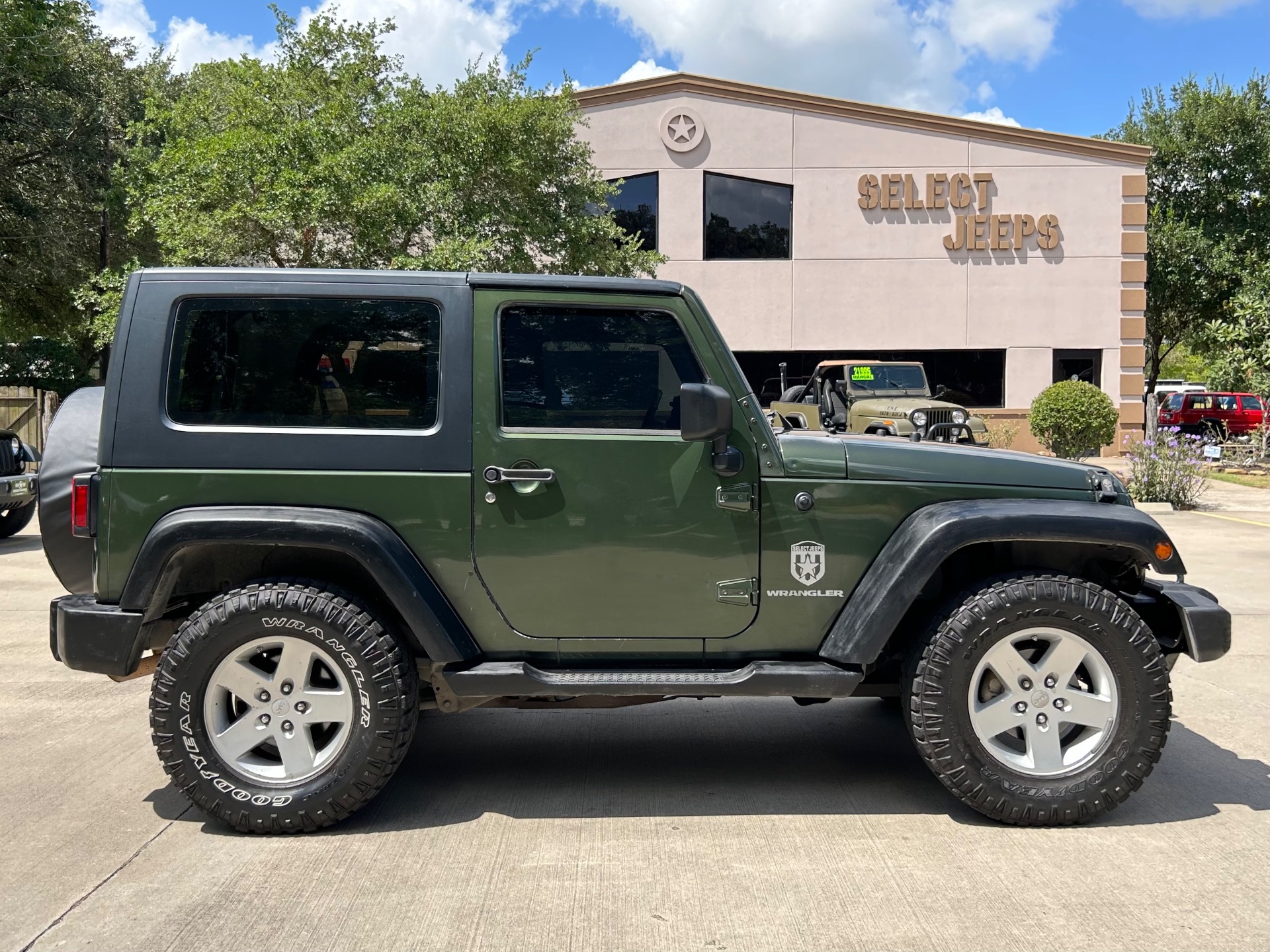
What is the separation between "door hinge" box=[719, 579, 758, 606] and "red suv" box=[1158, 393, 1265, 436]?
97.0 ft

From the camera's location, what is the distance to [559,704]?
4.26m

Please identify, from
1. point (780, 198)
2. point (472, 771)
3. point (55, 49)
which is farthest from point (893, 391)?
point (55, 49)

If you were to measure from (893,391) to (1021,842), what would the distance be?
12.8 m

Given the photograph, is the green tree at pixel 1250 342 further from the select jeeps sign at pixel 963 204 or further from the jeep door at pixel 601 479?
the jeep door at pixel 601 479

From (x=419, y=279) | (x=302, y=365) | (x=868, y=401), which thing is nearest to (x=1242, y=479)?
(x=868, y=401)

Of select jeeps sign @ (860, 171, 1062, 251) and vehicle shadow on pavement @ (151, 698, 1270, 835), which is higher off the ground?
select jeeps sign @ (860, 171, 1062, 251)

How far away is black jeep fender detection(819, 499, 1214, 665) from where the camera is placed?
3.79 metres

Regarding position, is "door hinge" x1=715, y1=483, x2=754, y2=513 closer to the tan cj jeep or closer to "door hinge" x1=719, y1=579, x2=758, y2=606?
"door hinge" x1=719, y1=579, x2=758, y2=606

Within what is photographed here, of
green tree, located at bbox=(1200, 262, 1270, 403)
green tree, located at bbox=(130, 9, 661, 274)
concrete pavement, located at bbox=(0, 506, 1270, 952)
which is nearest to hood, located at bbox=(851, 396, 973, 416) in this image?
green tree, located at bbox=(130, 9, 661, 274)

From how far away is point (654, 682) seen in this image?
384cm

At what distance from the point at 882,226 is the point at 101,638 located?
21552 mm

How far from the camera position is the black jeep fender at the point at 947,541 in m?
3.79

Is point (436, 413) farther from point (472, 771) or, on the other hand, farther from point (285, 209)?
point (285, 209)

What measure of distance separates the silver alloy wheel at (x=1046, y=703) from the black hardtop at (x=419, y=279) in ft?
6.07
